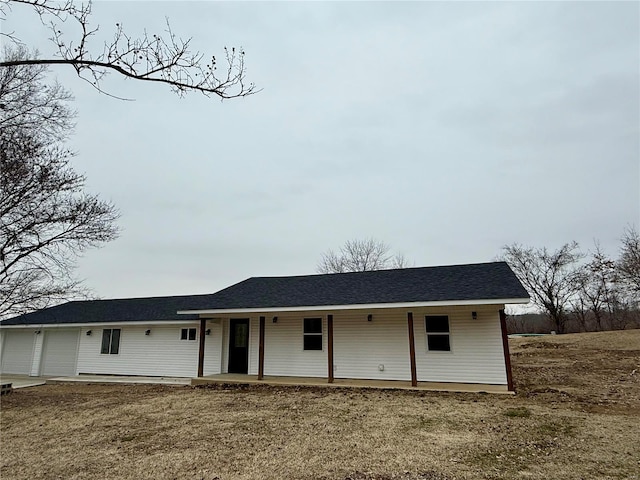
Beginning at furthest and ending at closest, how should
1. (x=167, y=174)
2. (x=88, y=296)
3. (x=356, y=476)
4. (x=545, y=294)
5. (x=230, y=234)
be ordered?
1. (x=545, y=294)
2. (x=230, y=234)
3. (x=167, y=174)
4. (x=88, y=296)
5. (x=356, y=476)

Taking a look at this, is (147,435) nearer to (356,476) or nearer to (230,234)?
(356,476)

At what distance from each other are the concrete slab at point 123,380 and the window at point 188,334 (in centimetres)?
150

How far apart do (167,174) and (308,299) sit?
7437 millimetres

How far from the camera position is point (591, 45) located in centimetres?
1082

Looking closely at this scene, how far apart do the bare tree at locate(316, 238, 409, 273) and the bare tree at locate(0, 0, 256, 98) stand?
34.0 meters

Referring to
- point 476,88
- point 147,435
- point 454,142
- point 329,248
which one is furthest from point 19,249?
point 329,248

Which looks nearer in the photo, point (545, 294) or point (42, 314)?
point (42, 314)

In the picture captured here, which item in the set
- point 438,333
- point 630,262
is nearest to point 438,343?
point 438,333

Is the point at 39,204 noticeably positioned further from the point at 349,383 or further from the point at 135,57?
the point at 349,383

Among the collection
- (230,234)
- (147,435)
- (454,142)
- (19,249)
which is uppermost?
(454,142)

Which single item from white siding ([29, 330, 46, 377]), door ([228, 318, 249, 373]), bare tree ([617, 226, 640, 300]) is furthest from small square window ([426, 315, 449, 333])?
bare tree ([617, 226, 640, 300])

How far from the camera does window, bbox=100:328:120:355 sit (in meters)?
15.8

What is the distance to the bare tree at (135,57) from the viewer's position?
3133 millimetres

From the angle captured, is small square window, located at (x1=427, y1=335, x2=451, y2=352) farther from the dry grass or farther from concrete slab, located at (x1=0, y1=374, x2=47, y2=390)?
concrete slab, located at (x1=0, y1=374, x2=47, y2=390)
